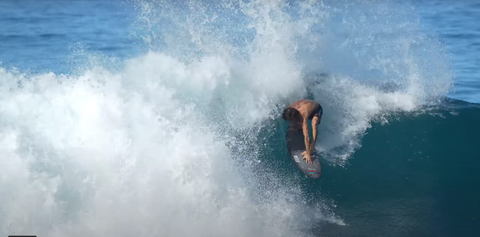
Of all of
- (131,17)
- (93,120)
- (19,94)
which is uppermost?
(131,17)

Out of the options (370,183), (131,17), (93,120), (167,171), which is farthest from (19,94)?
(131,17)

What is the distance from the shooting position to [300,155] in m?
8.82

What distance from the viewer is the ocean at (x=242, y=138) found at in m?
7.78

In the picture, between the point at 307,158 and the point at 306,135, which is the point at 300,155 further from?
the point at 306,135

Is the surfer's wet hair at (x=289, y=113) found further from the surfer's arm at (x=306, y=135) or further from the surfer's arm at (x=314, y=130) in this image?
the surfer's arm at (x=314, y=130)

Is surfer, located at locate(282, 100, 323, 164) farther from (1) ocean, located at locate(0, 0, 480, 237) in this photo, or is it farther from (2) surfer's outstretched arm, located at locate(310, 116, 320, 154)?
(1) ocean, located at locate(0, 0, 480, 237)

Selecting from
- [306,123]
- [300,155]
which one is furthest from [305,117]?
[300,155]

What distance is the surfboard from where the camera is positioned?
8.62 m

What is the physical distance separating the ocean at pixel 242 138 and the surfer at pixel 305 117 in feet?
2.25

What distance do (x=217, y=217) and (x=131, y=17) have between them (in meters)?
21.4

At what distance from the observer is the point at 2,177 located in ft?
25.1

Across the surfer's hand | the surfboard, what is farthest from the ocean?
the surfer's hand

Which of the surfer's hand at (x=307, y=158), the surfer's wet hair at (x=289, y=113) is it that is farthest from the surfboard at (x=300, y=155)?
the surfer's wet hair at (x=289, y=113)

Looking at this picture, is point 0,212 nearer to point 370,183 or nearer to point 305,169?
point 305,169
